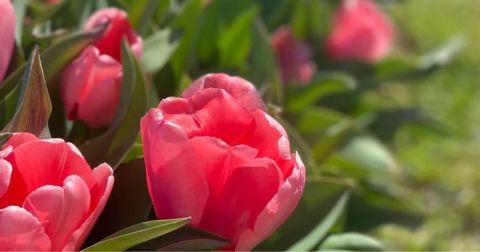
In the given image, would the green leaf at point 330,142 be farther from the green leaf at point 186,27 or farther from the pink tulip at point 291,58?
the green leaf at point 186,27

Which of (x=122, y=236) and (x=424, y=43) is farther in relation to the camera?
(x=424, y=43)

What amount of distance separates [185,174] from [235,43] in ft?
2.25

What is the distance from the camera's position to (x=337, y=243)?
102 cm

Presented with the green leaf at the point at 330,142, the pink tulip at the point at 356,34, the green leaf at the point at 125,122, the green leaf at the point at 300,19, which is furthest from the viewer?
the pink tulip at the point at 356,34

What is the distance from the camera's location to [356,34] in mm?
1883

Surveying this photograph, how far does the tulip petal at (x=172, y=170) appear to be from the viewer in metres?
0.68

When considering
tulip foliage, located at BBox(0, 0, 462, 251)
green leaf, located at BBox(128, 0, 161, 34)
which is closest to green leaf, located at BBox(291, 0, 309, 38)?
tulip foliage, located at BBox(0, 0, 462, 251)

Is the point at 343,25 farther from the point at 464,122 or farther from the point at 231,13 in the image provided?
the point at 464,122

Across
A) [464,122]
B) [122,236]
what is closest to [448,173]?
[464,122]

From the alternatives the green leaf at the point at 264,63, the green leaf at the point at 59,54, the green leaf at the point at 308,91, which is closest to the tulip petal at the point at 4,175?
the green leaf at the point at 59,54

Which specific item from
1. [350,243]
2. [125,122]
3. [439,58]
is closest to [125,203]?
[125,122]

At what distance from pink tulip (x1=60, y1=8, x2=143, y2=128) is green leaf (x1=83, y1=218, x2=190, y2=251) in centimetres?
24

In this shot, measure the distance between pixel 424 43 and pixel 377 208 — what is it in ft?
7.01

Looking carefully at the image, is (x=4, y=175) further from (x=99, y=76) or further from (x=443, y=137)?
(x=443, y=137)
